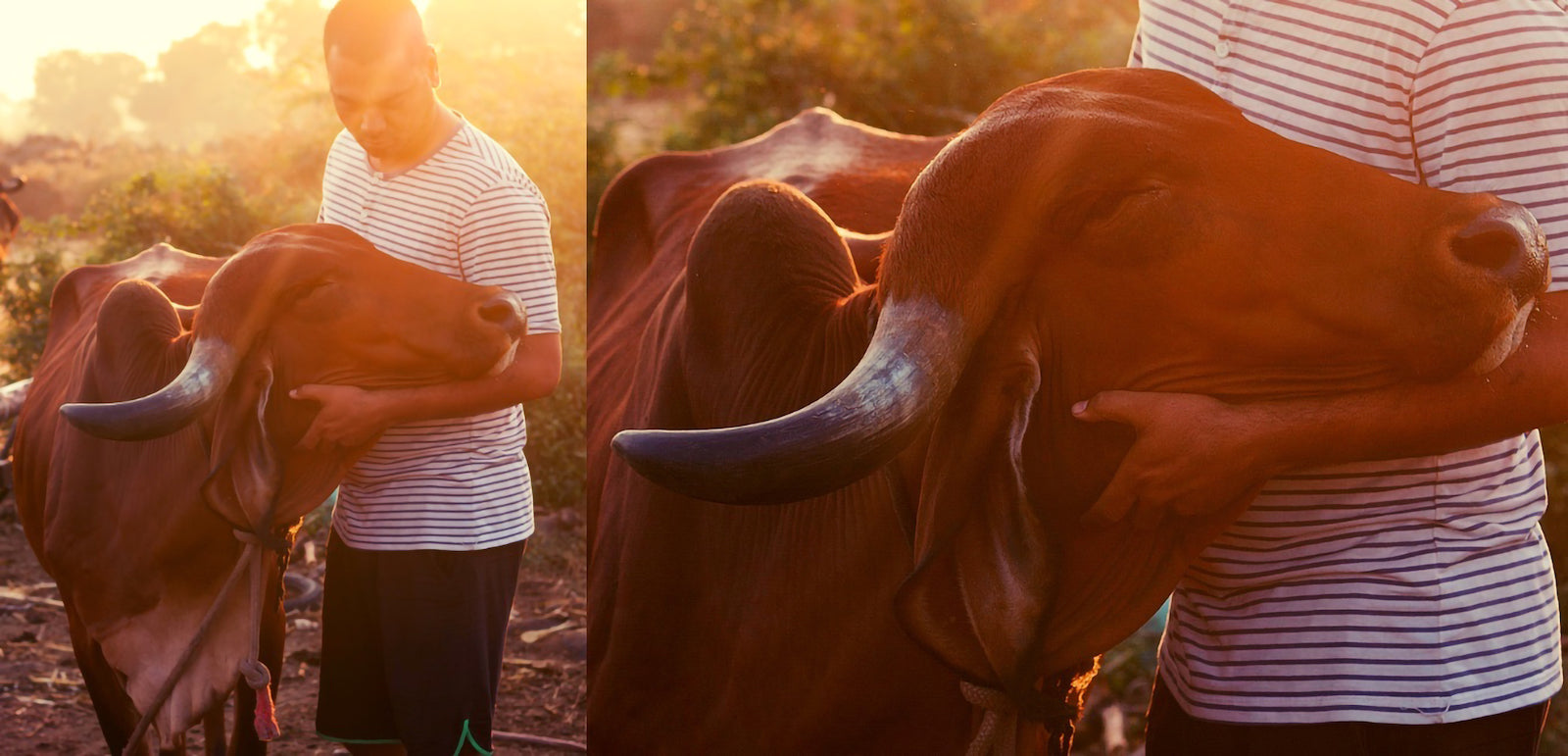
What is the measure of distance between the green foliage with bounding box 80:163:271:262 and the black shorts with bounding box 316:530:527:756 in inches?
24.4

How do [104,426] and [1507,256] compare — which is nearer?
[1507,256]

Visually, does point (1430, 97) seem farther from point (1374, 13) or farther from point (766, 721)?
point (766, 721)

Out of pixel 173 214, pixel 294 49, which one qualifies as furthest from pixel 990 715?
pixel 173 214

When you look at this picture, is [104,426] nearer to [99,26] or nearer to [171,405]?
[171,405]

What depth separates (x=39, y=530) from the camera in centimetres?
257

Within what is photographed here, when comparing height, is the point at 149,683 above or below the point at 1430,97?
below

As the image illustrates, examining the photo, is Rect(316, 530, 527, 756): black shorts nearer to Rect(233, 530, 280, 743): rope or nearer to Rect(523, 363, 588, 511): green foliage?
Rect(233, 530, 280, 743): rope

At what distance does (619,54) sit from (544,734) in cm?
171

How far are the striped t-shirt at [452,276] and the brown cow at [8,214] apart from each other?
821 mm

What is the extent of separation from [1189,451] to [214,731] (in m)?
1.91

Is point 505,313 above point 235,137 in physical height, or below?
below

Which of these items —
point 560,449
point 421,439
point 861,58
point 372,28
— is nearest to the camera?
point 372,28

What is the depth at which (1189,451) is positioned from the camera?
114 centimetres

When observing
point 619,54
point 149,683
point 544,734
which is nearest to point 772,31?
point 619,54
